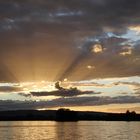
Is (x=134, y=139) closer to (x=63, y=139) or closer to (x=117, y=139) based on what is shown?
(x=117, y=139)

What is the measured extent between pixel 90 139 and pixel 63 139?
8.78 meters

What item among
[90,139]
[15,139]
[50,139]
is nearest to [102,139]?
[90,139]

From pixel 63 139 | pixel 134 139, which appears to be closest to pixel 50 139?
pixel 63 139

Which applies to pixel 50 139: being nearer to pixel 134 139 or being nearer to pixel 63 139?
pixel 63 139

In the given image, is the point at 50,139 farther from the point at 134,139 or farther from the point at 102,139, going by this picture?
the point at 134,139

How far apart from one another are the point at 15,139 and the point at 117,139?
3321 centimetres

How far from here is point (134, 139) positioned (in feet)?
519

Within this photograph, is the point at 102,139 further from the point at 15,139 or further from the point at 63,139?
the point at 15,139

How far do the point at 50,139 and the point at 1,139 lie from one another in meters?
15.9

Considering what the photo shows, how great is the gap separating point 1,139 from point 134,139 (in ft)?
141

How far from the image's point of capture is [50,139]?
527ft

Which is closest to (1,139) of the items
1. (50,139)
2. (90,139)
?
(50,139)

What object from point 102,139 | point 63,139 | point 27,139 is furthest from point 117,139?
point 27,139

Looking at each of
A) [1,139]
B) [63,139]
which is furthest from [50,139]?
[1,139]
